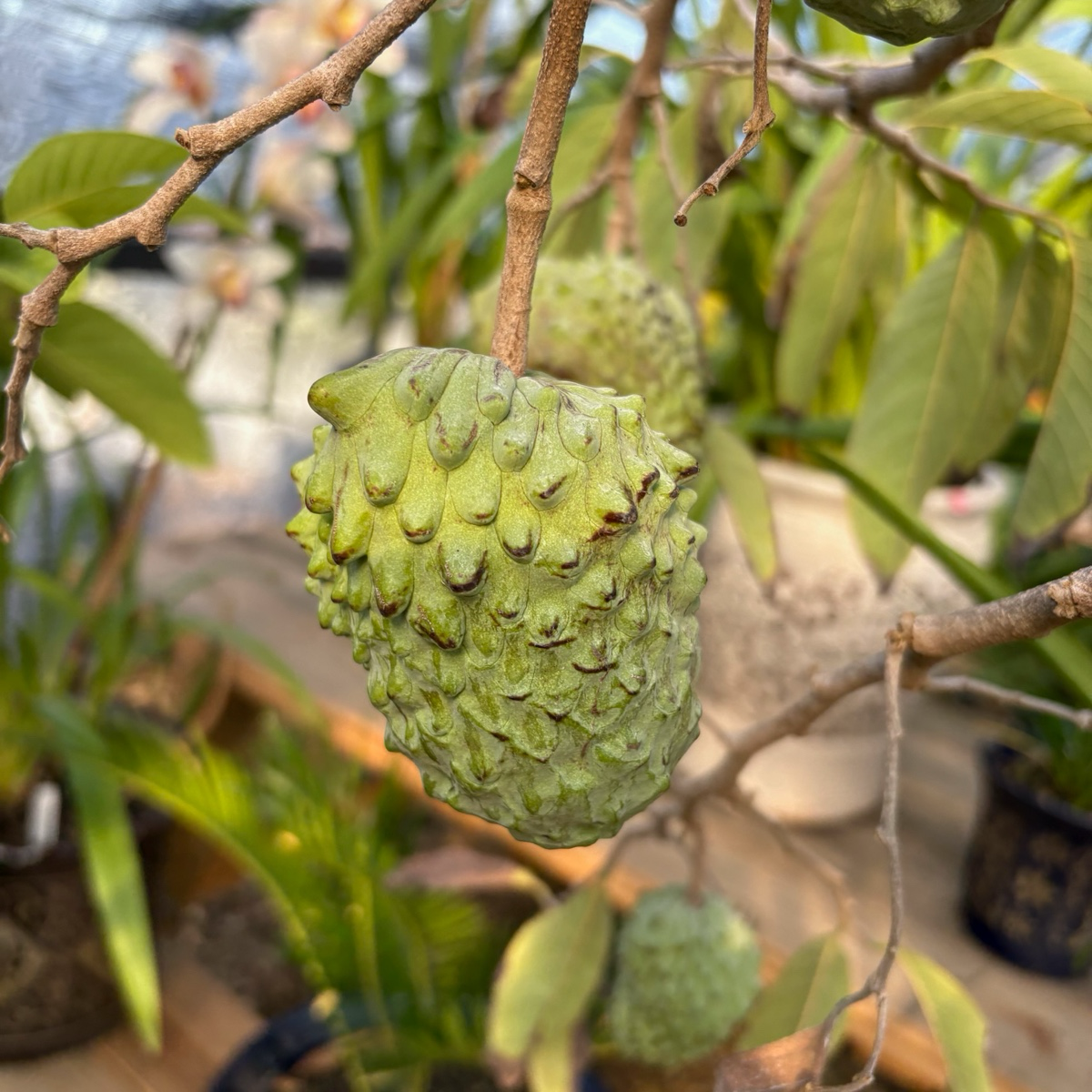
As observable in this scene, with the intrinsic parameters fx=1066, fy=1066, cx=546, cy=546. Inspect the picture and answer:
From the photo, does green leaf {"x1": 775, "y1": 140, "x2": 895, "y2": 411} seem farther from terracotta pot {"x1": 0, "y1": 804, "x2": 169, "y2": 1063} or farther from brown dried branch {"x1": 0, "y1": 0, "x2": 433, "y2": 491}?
terracotta pot {"x1": 0, "y1": 804, "x2": 169, "y2": 1063}

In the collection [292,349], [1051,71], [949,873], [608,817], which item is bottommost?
[949,873]

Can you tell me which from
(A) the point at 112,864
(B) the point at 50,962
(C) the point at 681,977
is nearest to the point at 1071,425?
(C) the point at 681,977

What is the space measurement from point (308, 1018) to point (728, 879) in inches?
17.5

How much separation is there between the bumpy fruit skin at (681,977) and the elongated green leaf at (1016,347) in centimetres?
35

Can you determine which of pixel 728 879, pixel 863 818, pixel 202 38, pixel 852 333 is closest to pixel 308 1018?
pixel 728 879

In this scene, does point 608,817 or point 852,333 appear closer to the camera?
point 608,817

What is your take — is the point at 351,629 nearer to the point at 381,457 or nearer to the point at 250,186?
the point at 381,457

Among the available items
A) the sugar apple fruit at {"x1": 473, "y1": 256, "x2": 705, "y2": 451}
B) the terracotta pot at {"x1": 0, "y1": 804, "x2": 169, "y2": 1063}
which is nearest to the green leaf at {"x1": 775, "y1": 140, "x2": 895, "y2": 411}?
the sugar apple fruit at {"x1": 473, "y1": 256, "x2": 705, "y2": 451}

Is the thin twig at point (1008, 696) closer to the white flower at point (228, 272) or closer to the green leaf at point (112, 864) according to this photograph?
the green leaf at point (112, 864)

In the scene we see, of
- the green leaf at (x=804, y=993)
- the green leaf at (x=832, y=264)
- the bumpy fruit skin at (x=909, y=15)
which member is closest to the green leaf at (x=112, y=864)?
the green leaf at (x=804, y=993)

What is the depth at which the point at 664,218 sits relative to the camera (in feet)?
2.62

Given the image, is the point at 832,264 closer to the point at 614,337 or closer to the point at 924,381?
the point at 924,381

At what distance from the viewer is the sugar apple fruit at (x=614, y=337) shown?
55 cm

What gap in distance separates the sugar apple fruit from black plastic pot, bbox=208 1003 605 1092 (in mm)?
670
